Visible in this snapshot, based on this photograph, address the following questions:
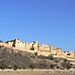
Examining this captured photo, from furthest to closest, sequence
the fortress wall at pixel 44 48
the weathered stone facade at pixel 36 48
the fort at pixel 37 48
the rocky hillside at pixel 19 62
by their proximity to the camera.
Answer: the fortress wall at pixel 44 48, the weathered stone facade at pixel 36 48, the fort at pixel 37 48, the rocky hillside at pixel 19 62

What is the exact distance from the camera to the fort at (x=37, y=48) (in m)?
90.3

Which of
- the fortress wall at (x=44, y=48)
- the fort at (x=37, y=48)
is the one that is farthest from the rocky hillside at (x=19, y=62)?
the fortress wall at (x=44, y=48)

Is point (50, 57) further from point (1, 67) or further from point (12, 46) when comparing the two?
point (1, 67)

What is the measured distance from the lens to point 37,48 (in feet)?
318

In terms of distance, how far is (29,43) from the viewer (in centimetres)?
9575

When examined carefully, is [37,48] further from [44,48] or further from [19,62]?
[19,62]

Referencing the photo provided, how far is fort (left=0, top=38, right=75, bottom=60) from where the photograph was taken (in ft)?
296

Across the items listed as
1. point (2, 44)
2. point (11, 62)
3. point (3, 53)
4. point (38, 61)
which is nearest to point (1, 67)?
point (11, 62)

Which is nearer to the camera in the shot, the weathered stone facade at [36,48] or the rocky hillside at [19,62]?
the rocky hillside at [19,62]

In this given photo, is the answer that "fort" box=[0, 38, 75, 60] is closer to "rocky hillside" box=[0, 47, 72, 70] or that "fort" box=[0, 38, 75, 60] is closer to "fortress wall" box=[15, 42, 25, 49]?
"fortress wall" box=[15, 42, 25, 49]

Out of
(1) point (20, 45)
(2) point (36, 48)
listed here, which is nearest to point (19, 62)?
(1) point (20, 45)

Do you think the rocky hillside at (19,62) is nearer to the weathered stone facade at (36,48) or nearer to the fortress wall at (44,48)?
the weathered stone facade at (36,48)

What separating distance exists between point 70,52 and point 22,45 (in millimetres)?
21802

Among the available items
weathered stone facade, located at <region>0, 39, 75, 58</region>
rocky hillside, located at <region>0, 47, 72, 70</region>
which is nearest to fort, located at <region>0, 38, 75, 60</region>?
weathered stone facade, located at <region>0, 39, 75, 58</region>
